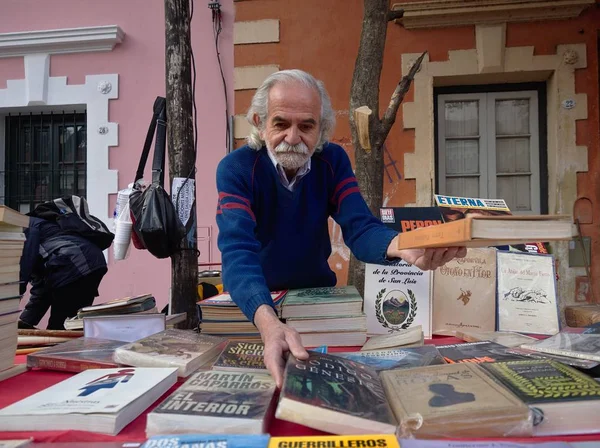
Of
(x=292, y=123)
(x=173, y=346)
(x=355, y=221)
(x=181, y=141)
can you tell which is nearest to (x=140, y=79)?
(x=181, y=141)

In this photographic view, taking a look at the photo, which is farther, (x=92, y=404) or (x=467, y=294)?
(x=467, y=294)

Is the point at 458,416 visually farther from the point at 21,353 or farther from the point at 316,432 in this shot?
the point at 21,353

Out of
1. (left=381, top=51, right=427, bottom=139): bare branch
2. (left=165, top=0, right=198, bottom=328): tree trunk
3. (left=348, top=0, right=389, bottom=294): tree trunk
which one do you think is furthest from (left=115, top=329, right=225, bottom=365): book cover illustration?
(left=381, top=51, right=427, bottom=139): bare branch

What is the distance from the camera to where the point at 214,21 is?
16.7 ft

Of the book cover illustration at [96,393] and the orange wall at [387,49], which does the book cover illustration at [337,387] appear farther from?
the orange wall at [387,49]

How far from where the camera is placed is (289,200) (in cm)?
181

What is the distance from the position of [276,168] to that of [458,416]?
1204 mm

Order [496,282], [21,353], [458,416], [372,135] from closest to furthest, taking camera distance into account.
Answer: [458,416] < [21,353] < [496,282] < [372,135]

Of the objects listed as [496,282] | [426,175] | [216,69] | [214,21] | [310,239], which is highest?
[214,21]

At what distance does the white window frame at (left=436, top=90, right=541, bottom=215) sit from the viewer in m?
4.76

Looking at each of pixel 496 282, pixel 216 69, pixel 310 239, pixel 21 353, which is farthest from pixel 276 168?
pixel 216 69

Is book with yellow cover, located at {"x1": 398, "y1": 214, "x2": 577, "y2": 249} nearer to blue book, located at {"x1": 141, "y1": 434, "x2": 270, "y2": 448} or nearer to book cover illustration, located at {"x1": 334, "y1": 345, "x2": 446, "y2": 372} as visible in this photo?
book cover illustration, located at {"x1": 334, "y1": 345, "x2": 446, "y2": 372}

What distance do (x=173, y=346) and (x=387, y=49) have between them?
13.9 feet

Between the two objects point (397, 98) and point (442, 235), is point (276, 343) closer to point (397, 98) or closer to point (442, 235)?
point (442, 235)
